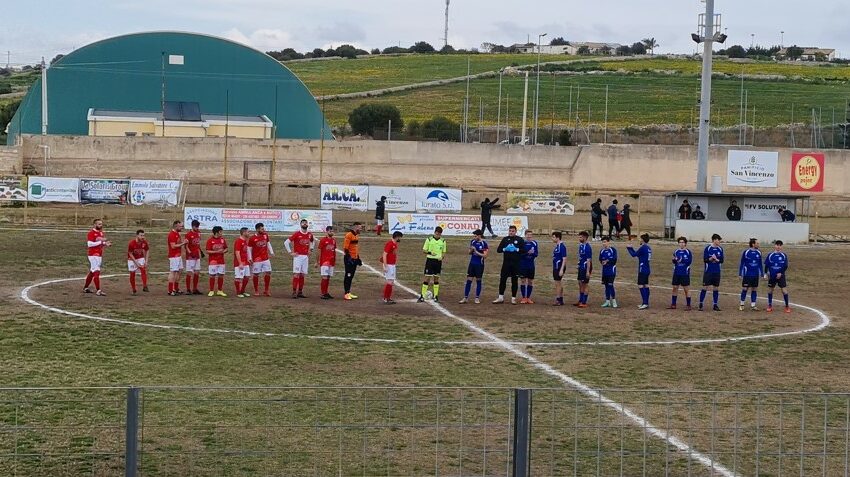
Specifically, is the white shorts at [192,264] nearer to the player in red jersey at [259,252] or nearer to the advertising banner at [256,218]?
the player in red jersey at [259,252]

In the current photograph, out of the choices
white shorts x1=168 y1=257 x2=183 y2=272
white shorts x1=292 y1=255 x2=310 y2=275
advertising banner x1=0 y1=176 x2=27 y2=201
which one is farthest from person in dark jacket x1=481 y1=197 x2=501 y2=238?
white shorts x1=168 y1=257 x2=183 y2=272

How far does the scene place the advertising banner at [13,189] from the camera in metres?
48.2

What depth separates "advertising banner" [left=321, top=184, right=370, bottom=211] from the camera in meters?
49.7

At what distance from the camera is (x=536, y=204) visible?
50750 mm

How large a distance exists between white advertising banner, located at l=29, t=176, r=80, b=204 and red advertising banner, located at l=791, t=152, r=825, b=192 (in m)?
40.6

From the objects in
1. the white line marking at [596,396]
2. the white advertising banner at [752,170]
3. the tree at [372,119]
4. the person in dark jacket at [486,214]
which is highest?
the tree at [372,119]

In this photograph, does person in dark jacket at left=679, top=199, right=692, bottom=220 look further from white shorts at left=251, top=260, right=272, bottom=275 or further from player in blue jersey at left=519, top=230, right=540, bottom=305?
white shorts at left=251, top=260, right=272, bottom=275

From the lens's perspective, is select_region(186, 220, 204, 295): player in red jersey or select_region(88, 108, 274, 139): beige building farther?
select_region(88, 108, 274, 139): beige building

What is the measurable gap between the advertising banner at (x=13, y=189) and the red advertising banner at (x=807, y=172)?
4255 cm

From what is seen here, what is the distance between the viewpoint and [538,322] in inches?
911

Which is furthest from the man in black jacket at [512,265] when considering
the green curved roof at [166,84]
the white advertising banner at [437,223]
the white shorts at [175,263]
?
the green curved roof at [166,84]

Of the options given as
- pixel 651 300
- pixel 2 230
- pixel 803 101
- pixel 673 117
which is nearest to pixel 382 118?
pixel 673 117

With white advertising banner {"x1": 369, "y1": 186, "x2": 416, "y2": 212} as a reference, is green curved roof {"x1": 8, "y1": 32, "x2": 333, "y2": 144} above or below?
above

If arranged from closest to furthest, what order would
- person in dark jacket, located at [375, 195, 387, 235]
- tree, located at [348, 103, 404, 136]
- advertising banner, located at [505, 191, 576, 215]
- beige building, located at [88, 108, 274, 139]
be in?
person in dark jacket, located at [375, 195, 387, 235] → advertising banner, located at [505, 191, 576, 215] → beige building, located at [88, 108, 274, 139] → tree, located at [348, 103, 404, 136]
